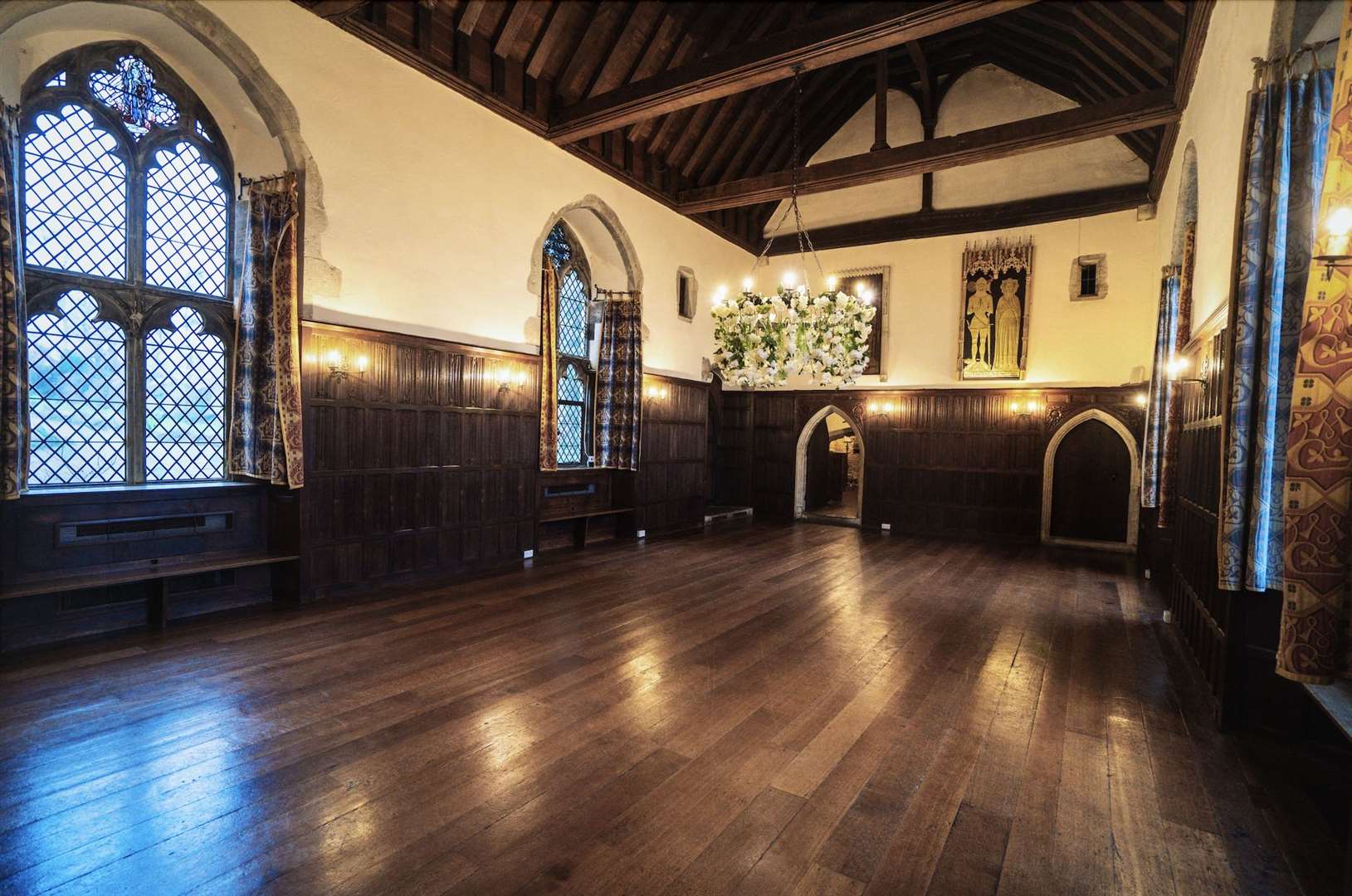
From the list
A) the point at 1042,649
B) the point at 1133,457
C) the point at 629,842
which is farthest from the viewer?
the point at 1133,457

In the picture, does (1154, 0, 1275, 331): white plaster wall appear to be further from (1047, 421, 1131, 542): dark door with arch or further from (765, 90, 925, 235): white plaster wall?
(765, 90, 925, 235): white plaster wall

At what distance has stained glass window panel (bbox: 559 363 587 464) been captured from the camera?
854 cm

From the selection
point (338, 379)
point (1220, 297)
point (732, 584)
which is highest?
point (1220, 297)

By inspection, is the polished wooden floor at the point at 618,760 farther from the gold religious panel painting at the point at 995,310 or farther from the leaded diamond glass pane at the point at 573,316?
the gold religious panel painting at the point at 995,310

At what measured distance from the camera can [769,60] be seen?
575cm

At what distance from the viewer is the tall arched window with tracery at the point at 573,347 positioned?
8.49 m

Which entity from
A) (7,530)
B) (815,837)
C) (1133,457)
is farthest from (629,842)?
(1133,457)

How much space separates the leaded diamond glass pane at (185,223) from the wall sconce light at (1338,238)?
678 cm

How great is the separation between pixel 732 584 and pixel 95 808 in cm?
484

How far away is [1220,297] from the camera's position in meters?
4.10

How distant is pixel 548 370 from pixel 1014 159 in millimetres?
7935

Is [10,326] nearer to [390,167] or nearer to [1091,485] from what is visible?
[390,167]

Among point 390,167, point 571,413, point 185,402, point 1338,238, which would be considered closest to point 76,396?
point 185,402

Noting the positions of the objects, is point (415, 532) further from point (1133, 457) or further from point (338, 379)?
point (1133, 457)
